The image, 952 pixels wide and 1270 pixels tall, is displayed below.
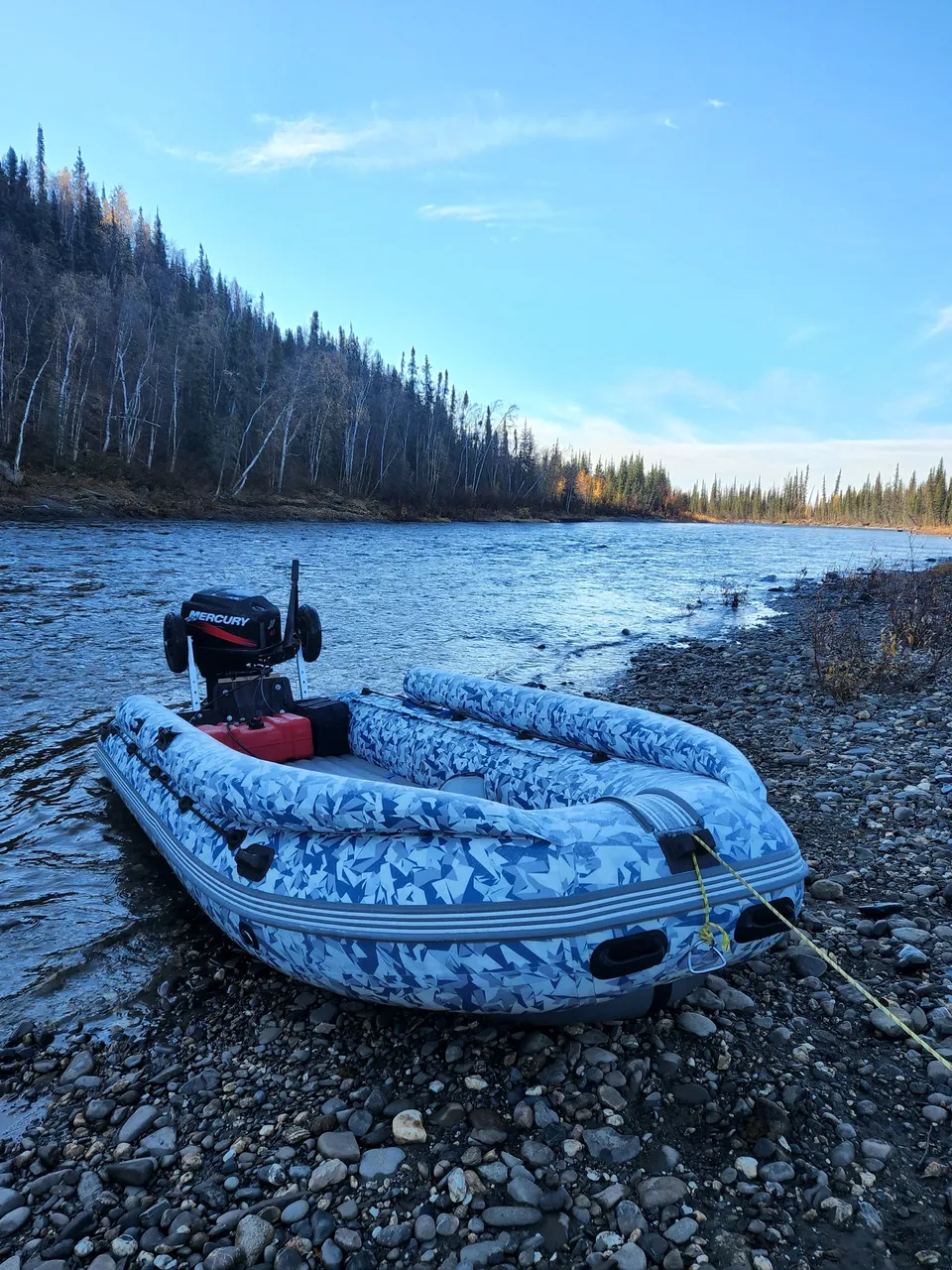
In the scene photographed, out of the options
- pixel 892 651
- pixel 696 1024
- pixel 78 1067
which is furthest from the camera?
pixel 892 651

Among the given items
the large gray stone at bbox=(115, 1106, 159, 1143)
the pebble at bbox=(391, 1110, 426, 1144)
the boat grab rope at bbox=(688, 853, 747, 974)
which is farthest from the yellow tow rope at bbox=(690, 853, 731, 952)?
the large gray stone at bbox=(115, 1106, 159, 1143)

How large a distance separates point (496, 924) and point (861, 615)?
13.7 metres

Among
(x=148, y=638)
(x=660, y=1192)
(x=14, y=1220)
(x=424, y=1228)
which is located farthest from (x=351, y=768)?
(x=148, y=638)

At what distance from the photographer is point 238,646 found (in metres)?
5.39

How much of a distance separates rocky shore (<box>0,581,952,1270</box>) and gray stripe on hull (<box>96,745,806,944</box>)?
21.3 inches

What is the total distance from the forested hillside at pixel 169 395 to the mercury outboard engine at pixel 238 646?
3169 centimetres

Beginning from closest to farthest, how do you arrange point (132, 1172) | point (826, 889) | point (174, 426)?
point (132, 1172) → point (826, 889) → point (174, 426)

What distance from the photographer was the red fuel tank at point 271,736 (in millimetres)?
5070

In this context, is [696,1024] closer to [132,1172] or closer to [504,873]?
[504,873]

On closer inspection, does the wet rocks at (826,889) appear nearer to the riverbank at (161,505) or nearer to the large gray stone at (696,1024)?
the large gray stone at (696,1024)

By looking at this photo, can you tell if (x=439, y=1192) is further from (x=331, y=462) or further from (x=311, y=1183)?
(x=331, y=462)

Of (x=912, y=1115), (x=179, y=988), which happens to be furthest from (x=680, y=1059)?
(x=179, y=988)

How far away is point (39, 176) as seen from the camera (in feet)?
241

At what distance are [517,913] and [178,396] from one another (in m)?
48.7
